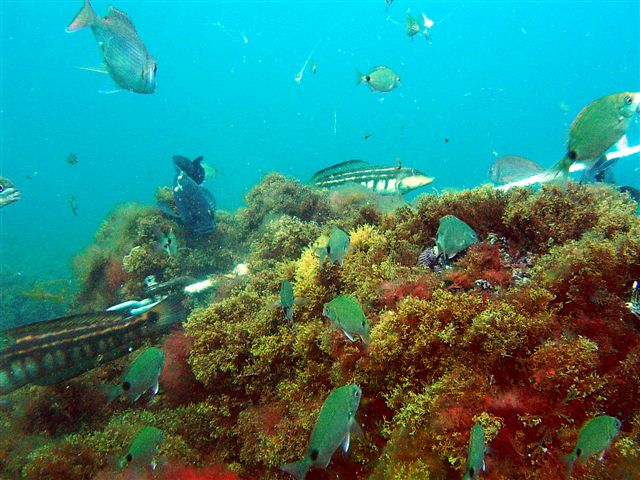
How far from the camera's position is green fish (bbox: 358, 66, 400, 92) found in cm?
799

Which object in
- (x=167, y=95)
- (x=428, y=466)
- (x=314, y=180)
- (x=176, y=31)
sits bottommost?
(x=428, y=466)

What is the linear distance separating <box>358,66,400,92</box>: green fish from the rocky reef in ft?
13.5

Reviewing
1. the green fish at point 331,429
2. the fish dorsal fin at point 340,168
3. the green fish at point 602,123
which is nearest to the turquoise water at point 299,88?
the fish dorsal fin at point 340,168

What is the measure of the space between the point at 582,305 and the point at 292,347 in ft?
8.63

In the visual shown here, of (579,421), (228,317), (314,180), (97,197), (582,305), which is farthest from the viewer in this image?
(97,197)

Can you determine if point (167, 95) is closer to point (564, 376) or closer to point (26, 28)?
point (26, 28)

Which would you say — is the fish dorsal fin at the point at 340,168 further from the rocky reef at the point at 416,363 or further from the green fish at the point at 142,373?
the green fish at the point at 142,373

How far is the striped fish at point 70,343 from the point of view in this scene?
444cm

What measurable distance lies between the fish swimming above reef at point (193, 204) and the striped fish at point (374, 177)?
93.0 inches

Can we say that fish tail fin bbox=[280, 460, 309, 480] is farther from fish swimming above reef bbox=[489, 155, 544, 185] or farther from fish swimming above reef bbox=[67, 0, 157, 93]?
fish swimming above reef bbox=[489, 155, 544, 185]

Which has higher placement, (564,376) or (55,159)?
(55,159)

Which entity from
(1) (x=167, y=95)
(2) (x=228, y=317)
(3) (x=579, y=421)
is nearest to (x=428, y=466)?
(3) (x=579, y=421)

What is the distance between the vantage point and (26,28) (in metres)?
110

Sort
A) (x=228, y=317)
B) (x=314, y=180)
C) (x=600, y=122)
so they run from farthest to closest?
1. (x=314, y=180)
2. (x=228, y=317)
3. (x=600, y=122)
